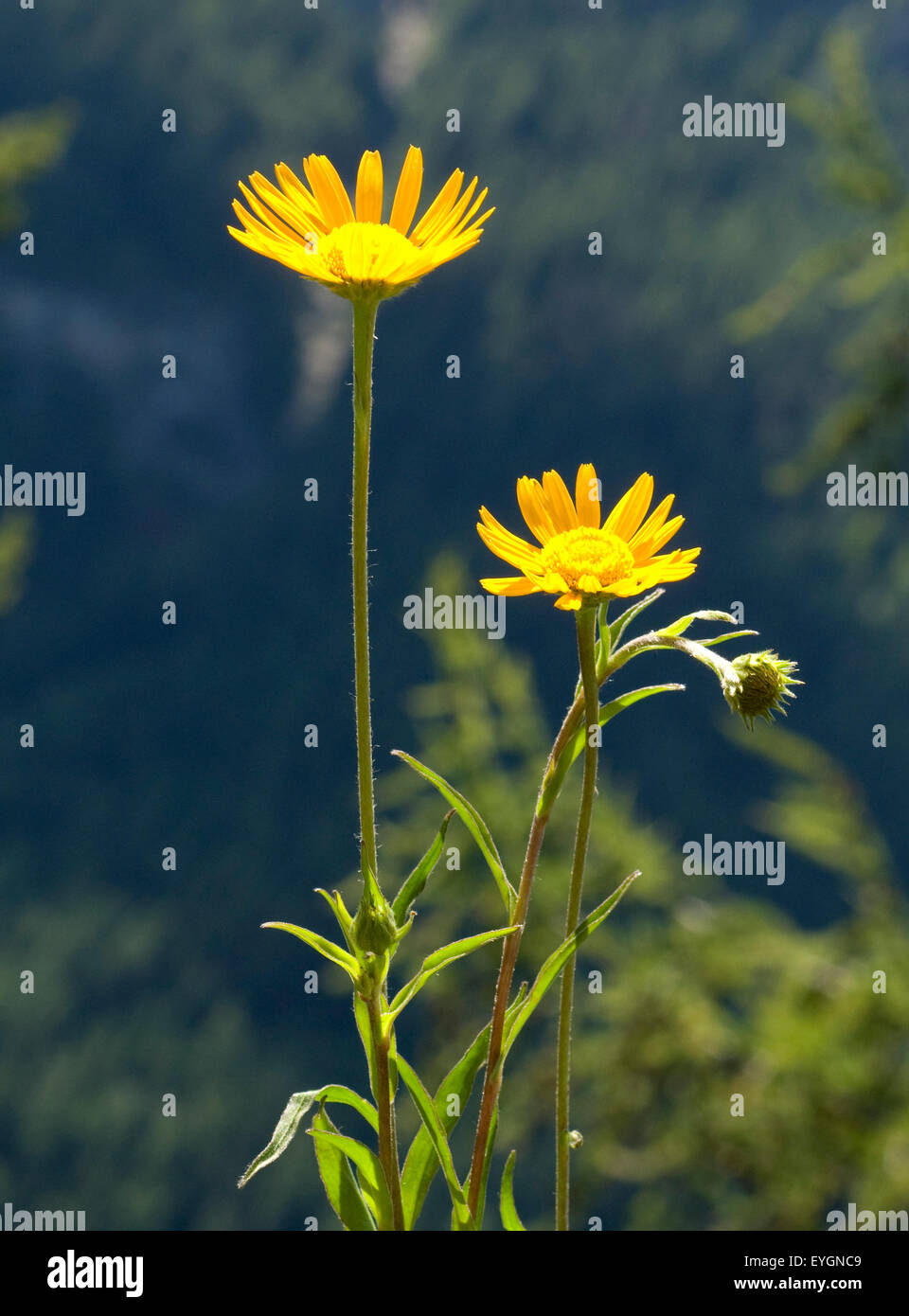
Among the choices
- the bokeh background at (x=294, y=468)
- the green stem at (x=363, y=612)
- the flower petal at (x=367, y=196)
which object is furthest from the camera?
the bokeh background at (x=294, y=468)

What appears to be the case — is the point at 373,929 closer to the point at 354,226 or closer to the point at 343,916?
the point at 343,916

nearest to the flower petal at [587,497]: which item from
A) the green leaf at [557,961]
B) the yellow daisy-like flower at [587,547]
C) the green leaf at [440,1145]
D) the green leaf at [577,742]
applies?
the yellow daisy-like flower at [587,547]

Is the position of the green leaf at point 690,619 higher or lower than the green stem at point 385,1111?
higher

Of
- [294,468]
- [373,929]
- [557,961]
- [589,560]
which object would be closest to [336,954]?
[373,929]

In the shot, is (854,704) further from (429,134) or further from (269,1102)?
(429,134)

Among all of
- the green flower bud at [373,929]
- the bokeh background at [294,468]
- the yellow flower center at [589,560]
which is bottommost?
the green flower bud at [373,929]

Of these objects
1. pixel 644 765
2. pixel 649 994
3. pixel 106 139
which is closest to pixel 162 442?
pixel 106 139

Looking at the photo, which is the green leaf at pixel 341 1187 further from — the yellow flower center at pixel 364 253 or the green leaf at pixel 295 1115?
the yellow flower center at pixel 364 253
